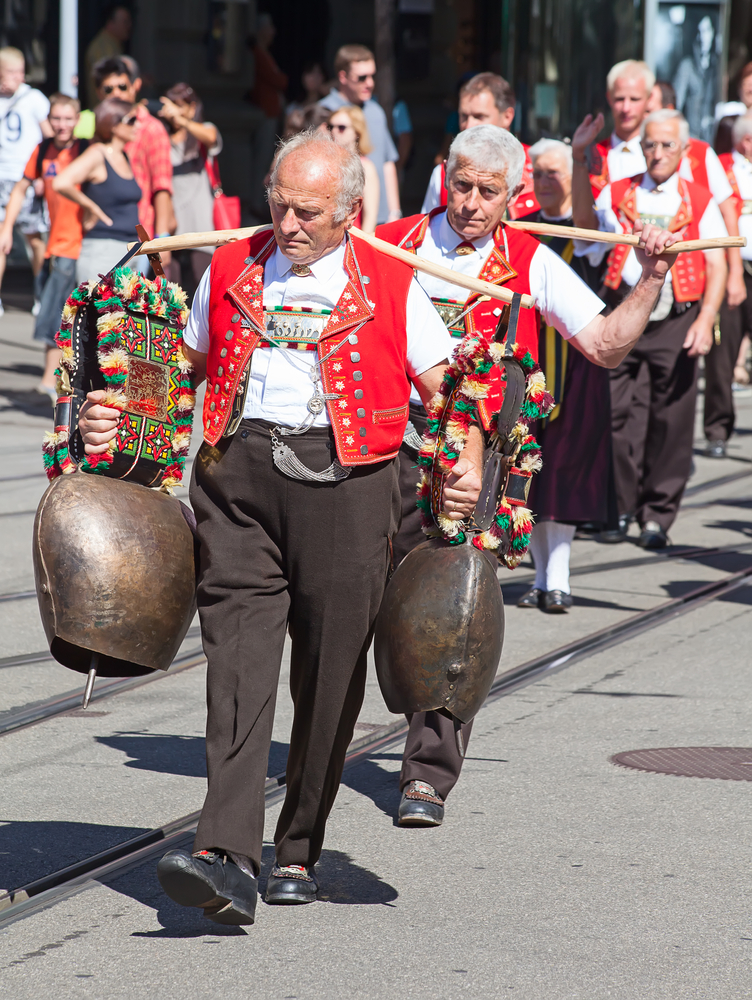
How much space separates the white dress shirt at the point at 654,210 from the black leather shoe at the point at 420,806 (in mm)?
4545

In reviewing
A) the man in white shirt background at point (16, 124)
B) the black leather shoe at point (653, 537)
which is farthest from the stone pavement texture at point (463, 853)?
the man in white shirt background at point (16, 124)

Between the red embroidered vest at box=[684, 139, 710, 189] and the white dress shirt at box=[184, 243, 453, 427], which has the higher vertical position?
the red embroidered vest at box=[684, 139, 710, 189]

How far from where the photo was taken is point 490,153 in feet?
16.8

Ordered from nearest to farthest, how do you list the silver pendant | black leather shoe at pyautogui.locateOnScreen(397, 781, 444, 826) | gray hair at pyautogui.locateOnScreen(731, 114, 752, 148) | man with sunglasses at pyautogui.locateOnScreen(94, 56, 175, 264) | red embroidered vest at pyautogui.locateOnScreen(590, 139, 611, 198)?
the silver pendant → black leather shoe at pyautogui.locateOnScreen(397, 781, 444, 826) → red embroidered vest at pyautogui.locateOnScreen(590, 139, 611, 198) → gray hair at pyautogui.locateOnScreen(731, 114, 752, 148) → man with sunglasses at pyautogui.locateOnScreen(94, 56, 175, 264)

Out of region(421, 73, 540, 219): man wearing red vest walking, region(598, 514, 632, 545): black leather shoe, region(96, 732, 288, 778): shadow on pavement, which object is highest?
region(421, 73, 540, 219): man wearing red vest walking

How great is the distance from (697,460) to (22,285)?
476 inches

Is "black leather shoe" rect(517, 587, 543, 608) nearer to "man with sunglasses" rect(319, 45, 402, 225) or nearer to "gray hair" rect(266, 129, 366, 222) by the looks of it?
"gray hair" rect(266, 129, 366, 222)

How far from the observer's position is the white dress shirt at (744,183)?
11859mm

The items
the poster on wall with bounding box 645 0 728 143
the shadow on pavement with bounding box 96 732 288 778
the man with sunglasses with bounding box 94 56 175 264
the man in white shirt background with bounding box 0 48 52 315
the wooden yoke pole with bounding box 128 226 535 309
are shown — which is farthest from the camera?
the poster on wall with bounding box 645 0 728 143

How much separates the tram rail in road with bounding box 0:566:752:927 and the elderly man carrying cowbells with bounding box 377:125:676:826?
469 millimetres

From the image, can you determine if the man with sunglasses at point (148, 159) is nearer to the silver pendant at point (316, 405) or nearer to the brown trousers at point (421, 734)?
the brown trousers at point (421, 734)

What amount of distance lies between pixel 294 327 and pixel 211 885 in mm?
1322

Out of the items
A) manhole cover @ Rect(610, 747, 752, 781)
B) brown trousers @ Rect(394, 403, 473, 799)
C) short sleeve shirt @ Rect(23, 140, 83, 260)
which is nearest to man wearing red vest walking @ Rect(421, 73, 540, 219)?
brown trousers @ Rect(394, 403, 473, 799)

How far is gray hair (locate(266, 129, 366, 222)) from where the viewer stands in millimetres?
4133
